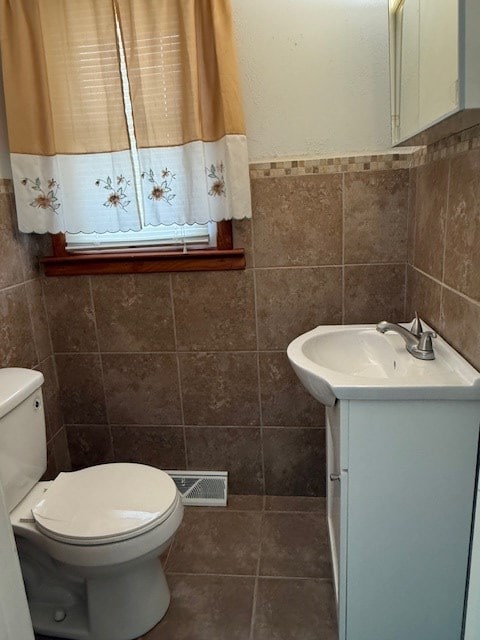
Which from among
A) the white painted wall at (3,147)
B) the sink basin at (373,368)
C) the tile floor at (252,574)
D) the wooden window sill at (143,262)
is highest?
the white painted wall at (3,147)

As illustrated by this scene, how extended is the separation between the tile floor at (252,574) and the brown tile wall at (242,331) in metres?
0.16

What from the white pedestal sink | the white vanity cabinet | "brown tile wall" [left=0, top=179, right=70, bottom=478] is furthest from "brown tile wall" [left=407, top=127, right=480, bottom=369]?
"brown tile wall" [left=0, top=179, right=70, bottom=478]

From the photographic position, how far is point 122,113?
170 cm

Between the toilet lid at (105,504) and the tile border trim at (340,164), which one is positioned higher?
the tile border trim at (340,164)

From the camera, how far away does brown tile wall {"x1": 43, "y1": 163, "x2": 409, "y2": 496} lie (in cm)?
181

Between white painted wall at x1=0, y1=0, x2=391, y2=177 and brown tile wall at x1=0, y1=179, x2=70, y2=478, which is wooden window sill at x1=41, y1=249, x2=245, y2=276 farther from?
white painted wall at x1=0, y1=0, x2=391, y2=177

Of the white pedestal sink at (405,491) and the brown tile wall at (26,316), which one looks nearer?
the white pedestal sink at (405,491)

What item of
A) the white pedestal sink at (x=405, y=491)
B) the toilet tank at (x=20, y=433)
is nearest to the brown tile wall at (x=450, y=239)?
the white pedestal sink at (x=405, y=491)

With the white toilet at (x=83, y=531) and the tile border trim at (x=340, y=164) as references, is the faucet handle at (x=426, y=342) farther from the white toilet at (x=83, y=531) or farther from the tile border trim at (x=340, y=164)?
the white toilet at (x=83, y=531)

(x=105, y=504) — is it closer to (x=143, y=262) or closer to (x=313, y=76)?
(x=143, y=262)

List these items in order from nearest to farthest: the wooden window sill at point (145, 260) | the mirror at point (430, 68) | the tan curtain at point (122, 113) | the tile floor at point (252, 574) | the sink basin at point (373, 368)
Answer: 1. the mirror at point (430, 68)
2. the sink basin at point (373, 368)
3. the tile floor at point (252, 574)
4. the tan curtain at point (122, 113)
5. the wooden window sill at point (145, 260)

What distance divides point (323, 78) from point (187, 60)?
50 cm

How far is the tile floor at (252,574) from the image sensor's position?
151cm

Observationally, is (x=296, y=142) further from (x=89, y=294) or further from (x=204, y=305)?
(x=89, y=294)
